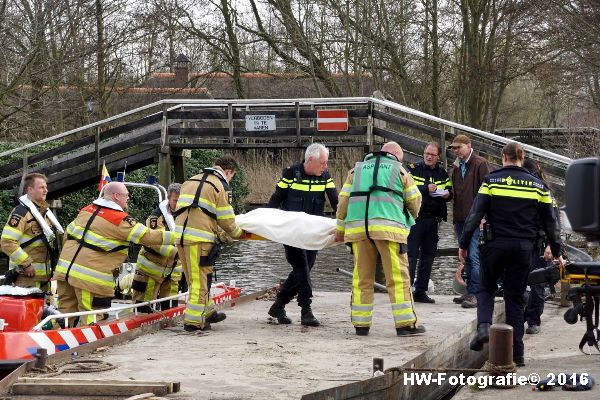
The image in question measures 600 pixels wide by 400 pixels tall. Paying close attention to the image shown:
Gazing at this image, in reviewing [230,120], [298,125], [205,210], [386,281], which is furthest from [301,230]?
[230,120]

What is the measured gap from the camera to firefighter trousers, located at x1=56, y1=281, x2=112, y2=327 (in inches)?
386

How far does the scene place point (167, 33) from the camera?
32031 mm

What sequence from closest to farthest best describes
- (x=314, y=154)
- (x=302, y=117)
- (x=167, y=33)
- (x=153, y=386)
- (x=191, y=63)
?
A: (x=153, y=386) → (x=314, y=154) → (x=302, y=117) → (x=167, y=33) → (x=191, y=63)

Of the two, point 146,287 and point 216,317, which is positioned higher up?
point 146,287

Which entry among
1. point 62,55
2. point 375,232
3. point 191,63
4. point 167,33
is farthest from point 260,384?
point 191,63

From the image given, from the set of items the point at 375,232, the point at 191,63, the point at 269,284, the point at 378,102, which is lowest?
the point at 269,284

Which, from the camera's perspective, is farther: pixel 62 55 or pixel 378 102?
pixel 62 55

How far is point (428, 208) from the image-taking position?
1202cm

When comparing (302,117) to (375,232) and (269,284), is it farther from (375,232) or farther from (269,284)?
(375,232)

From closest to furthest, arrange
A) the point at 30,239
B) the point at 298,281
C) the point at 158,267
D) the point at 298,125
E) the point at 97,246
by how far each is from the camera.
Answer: the point at 97,246 → the point at 298,281 → the point at 30,239 → the point at 158,267 → the point at 298,125

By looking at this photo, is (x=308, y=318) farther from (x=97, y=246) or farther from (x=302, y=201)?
(x=97, y=246)

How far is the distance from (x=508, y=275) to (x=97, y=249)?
12.4 ft

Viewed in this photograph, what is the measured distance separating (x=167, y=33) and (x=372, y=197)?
23447 mm

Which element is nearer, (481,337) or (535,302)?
(481,337)
